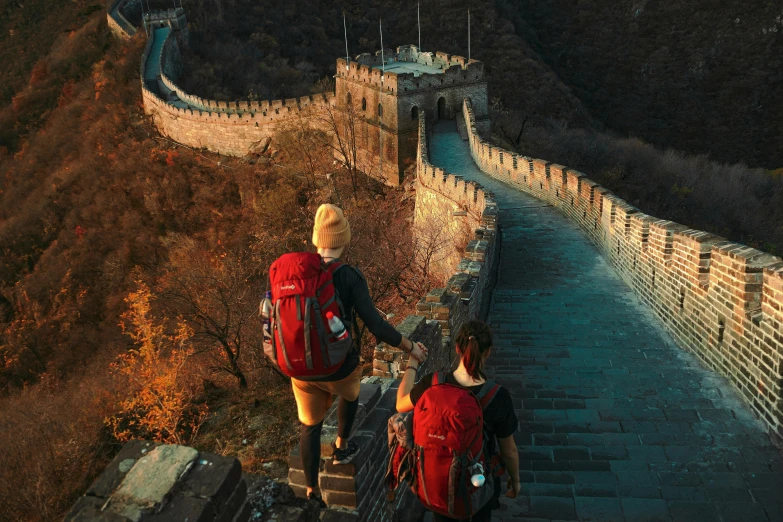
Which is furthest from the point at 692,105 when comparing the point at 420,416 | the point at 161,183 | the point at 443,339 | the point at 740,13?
the point at 420,416

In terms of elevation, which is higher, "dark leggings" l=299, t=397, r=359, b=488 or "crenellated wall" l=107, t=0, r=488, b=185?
"dark leggings" l=299, t=397, r=359, b=488

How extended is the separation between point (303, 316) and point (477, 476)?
110 cm

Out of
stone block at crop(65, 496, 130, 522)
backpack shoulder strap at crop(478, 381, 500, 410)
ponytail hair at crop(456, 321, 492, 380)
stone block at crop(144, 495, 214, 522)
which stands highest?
stone block at crop(65, 496, 130, 522)

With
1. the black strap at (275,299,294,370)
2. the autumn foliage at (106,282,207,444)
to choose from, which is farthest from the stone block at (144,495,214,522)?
the autumn foliage at (106,282,207,444)

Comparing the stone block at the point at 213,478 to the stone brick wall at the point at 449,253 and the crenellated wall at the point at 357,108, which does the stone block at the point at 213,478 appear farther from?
the crenellated wall at the point at 357,108

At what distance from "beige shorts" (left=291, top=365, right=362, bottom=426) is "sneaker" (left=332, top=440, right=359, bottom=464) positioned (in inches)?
8.1

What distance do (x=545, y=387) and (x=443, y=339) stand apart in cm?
109

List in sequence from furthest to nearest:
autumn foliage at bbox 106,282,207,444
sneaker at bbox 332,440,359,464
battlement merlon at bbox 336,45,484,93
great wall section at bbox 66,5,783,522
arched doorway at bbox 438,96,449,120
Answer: arched doorway at bbox 438,96,449,120 → battlement merlon at bbox 336,45,484,93 → autumn foliage at bbox 106,282,207,444 → sneaker at bbox 332,440,359,464 → great wall section at bbox 66,5,783,522

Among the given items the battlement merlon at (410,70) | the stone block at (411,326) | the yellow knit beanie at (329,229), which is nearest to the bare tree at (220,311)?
the stone block at (411,326)

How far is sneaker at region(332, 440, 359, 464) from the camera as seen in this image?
11.5 ft

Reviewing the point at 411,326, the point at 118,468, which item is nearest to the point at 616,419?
the point at 411,326

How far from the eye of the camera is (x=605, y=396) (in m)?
6.03

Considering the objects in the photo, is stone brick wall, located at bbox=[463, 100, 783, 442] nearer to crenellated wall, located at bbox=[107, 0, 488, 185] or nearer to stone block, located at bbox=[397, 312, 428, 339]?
stone block, located at bbox=[397, 312, 428, 339]

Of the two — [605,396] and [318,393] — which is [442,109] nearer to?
[605,396]
